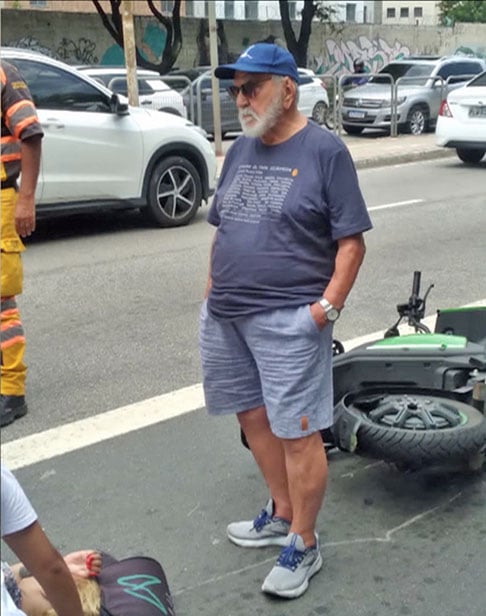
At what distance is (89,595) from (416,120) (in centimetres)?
1796

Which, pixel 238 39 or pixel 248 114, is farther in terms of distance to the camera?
pixel 238 39

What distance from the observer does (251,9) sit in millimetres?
58719

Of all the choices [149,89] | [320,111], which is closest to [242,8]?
[320,111]

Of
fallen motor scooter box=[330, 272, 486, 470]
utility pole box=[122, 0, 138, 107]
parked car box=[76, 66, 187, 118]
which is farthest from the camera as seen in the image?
parked car box=[76, 66, 187, 118]

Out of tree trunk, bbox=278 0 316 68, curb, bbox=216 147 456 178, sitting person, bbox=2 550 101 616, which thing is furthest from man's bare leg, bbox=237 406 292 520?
tree trunk, bbox=278 0 316 68

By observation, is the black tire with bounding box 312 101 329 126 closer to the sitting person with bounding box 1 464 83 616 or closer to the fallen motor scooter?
the fallen motor scooter

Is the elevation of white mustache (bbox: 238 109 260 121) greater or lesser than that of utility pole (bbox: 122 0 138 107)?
greater

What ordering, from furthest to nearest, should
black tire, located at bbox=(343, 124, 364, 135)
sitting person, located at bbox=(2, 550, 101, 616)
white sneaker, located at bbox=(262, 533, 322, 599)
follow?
black tire, located at bbox=(343, 124, 364, 135) → white sneaker, located at bbox=(262, 533, 322, 599) → sitting person, located at bbox=(2, 550, 101, 616)

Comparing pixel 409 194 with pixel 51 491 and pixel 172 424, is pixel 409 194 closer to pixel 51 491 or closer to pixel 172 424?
pixel 172 424

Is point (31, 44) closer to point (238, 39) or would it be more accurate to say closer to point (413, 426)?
point (238, 39)

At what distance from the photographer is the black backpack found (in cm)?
272

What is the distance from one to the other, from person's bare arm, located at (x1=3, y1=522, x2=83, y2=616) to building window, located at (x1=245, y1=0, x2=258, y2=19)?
5888cm

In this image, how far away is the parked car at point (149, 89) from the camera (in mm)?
15758

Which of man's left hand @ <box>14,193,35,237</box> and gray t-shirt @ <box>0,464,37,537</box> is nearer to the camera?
gray t-shirt @ <box>0,464,37,537</box>
